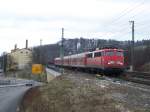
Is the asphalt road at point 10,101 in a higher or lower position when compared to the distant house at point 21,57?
lower

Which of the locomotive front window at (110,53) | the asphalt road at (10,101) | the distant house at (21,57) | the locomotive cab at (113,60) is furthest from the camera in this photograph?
the distant house at (21,57)

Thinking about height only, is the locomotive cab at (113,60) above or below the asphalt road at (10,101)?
above

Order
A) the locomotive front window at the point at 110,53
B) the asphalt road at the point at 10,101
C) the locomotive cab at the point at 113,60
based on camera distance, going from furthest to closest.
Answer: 1. the locomotive front window at the point at 110,53
2. the locomotive cab at the point at 113,60
3. the asphalt road at the point at 10,101

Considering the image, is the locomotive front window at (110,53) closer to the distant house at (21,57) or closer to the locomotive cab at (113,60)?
the locomotive cab at (113,60)

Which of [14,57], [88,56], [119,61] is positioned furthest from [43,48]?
[119,61]

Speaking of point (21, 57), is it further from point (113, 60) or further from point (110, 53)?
point (113, 60)

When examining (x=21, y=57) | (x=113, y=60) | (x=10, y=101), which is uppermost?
(x=113, y=60)

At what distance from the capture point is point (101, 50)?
50719mm

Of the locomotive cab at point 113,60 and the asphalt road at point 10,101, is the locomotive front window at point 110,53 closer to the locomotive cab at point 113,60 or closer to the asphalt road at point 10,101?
the locomotive cab at point 113,60

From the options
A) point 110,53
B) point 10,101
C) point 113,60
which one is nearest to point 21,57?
point 110,53

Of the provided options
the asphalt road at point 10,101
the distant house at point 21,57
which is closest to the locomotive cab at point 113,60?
the asphalt road at point 10,101

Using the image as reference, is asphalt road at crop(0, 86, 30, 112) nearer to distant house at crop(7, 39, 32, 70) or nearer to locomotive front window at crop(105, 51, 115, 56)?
locomotive front window at crop(105, 51, 115, 56)

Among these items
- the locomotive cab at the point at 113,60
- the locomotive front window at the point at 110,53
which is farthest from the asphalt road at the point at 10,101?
the locomotive front window at the point at 110,53

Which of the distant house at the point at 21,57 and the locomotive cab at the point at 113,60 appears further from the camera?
the distant house at the point at 21,57
